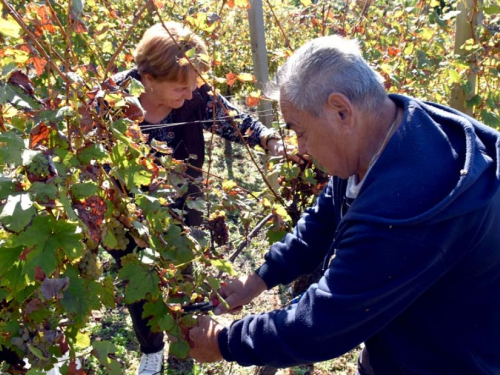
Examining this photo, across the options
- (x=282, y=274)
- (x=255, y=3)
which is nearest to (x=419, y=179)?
(x=282, y=274)

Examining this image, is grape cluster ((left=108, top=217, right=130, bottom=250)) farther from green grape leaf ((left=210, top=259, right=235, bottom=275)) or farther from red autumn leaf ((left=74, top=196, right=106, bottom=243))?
green grape leaf ((left=210, top=259, right=235, bottom=275))

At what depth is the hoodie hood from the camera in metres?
1.31

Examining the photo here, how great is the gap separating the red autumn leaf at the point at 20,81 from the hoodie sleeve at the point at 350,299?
92 centimetres

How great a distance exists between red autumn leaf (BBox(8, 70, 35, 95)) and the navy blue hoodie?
0.91 meters

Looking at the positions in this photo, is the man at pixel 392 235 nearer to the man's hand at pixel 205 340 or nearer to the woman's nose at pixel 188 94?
the man's hand at pixel 205 340

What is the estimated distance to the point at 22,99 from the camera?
1.43 m

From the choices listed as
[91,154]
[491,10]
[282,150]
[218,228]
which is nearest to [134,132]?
[91,154]

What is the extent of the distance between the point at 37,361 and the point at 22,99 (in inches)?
27.5

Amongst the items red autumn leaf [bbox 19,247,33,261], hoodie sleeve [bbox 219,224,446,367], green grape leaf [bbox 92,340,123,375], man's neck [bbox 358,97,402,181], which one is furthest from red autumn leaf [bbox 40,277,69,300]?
man's neck [bbox 358,97,402,181]

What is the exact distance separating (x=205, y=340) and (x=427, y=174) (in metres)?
0.88

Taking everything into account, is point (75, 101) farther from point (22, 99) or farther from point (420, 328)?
point (420, 328)

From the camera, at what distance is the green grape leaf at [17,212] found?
123 cm

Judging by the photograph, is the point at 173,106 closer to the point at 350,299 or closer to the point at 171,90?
the point at 171,90

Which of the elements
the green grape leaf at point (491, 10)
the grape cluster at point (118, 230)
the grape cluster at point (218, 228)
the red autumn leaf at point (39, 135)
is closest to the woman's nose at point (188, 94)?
the grape cluster at point (218, 228)
